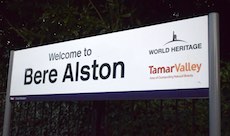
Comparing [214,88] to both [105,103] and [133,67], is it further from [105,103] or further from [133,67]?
[105,103]

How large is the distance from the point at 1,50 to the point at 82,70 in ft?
14.3

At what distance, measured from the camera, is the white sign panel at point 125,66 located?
3.04 m

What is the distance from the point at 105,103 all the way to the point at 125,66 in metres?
1.06

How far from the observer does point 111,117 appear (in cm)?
472

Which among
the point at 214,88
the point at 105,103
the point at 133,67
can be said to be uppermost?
the point at 133,67

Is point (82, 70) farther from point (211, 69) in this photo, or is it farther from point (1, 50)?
point (1, 50)

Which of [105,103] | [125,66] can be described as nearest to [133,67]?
[125,66]

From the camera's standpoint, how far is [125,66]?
3533 millimetres

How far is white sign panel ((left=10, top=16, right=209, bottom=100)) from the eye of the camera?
3.04 meters

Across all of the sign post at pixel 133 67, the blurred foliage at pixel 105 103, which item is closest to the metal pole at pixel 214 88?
the sign post at pixel 133 67

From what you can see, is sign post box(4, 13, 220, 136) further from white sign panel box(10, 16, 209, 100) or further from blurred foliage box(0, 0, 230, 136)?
blurred foliage box(0, 0, 230, 136)

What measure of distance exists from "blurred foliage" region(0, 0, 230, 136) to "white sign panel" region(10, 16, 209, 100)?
1.30 feet

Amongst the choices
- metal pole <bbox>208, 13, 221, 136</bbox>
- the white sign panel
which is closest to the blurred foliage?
the white sign panel

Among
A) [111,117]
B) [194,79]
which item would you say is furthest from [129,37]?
[111,117]
